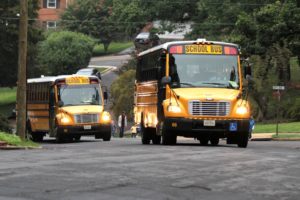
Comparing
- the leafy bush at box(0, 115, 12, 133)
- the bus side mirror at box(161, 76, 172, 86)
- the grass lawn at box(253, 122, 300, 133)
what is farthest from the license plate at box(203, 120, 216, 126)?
the grass lawn at box(253, 122, 300, 133)

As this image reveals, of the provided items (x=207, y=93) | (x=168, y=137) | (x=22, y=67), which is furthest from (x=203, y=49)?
(x=22, y=67)

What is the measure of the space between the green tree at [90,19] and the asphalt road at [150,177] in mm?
78553

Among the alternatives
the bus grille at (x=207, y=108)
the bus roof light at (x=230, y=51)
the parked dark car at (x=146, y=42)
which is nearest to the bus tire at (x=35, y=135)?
the bus roof light at (x=230, y=51)

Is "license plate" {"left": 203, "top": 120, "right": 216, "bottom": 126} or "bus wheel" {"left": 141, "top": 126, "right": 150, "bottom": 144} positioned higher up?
"license plate" {"left": 203, "top": 120, "right": 216, "bottom": 126}

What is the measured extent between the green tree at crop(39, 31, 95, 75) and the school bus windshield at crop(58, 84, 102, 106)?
49163 millimetres

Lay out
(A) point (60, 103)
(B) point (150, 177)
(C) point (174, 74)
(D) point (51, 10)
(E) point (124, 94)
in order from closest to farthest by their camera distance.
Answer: (B) point (150, 177) < (C) point (174, 74) < (A) point (60, 103) < (E) point (124, 94) < (D) point (51, 10)

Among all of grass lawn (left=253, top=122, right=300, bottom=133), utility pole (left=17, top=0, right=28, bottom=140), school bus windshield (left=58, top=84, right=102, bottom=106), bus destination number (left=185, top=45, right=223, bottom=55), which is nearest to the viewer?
bus destination number (left=185, top=45, right=223, bottom=55)

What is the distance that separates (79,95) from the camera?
31688 millimetres

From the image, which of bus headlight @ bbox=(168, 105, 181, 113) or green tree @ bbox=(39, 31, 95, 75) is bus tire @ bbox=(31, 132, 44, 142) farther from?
green tree @ bbox=(39, 31, 95, 75)

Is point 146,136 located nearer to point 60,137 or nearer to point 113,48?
point 60,137

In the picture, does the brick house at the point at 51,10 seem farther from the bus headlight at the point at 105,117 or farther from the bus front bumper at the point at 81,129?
the bus front bumper at the point at 81,129

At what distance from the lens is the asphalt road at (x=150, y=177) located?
10729 mm

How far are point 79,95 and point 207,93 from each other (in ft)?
36.1

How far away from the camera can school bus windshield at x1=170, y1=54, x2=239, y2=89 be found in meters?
22.3
